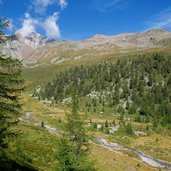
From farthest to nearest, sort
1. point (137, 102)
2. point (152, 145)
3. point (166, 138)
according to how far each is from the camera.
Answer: point (137, 102), point (166, 138), point (152, 145)

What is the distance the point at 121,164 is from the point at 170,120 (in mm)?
100599

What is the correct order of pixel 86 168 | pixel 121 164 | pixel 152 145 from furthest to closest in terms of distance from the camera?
1. pixel 152 145
2. pixel 121 164
3. pixel 86 168

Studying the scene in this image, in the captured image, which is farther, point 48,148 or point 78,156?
point 48,148

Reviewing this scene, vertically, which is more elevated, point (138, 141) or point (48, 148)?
point (48, 148)

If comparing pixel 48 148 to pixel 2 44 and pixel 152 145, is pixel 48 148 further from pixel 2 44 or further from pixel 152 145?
pixel 152 145

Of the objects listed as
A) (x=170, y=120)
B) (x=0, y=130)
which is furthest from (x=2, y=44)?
(x=170, y=120)

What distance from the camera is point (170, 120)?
160250mm

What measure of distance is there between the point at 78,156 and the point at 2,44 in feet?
76.2

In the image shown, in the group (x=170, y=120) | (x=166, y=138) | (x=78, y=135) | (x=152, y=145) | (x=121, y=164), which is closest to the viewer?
(x=78, y=135)

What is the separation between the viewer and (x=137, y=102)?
197875mm

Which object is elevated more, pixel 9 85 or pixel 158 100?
pixel 9 85

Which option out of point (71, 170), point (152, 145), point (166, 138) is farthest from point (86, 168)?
point (166, 138)

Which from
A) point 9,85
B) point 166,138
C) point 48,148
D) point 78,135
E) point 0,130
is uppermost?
point 9,85

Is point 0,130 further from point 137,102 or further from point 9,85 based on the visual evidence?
point 137,102
